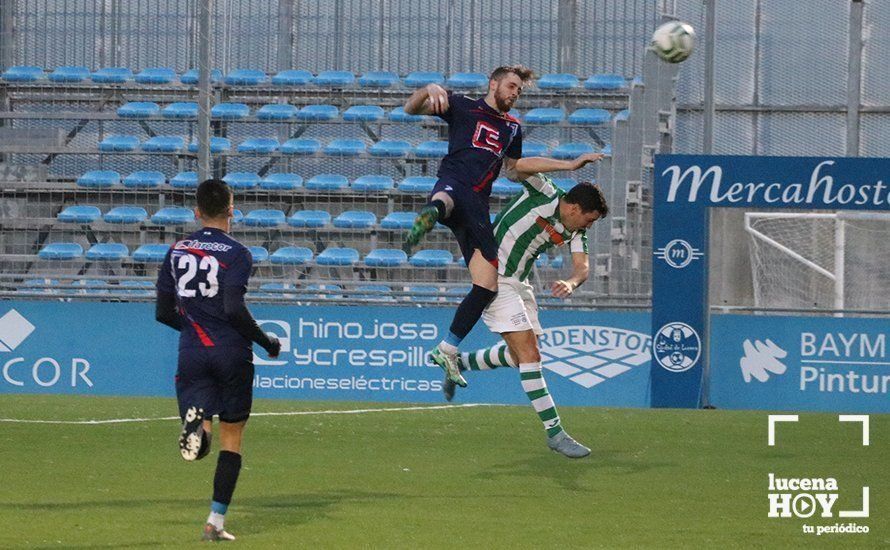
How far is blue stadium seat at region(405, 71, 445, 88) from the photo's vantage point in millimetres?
22094

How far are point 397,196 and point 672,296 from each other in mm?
5651

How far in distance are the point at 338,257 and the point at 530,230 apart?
30.8 ft

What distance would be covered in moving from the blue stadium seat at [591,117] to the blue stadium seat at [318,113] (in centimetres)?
376

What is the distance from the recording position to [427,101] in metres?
8.57

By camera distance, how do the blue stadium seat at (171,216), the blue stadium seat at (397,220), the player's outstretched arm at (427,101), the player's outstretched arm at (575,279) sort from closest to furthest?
the player's outstretched arm at (427,101), the player's outstretched arm at (575,279), the blue stadium seat at (397,220), the blue stadium seat at (171,216)

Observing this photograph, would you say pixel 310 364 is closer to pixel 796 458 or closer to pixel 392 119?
pixel 392 119

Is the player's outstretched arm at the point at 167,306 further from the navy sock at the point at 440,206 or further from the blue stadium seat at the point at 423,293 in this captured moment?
the blue stadium seat at the point at 423,293

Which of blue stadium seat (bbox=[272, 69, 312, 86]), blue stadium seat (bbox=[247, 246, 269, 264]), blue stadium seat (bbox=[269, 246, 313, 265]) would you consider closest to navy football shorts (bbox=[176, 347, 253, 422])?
blue stadium seat (bbox=[269, 246, 313, 265])

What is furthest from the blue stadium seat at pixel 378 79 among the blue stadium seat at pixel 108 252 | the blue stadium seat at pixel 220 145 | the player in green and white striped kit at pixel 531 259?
the player in green and white striped kit at pixel 531 259

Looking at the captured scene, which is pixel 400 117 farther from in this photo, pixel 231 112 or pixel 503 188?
pixel 503 188

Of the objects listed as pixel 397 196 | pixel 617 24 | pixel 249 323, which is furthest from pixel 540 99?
pixel 249 323

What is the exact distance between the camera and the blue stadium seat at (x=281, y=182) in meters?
20.0

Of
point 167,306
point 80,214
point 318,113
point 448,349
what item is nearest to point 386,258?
point 318,113

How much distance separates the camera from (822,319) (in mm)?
15461
